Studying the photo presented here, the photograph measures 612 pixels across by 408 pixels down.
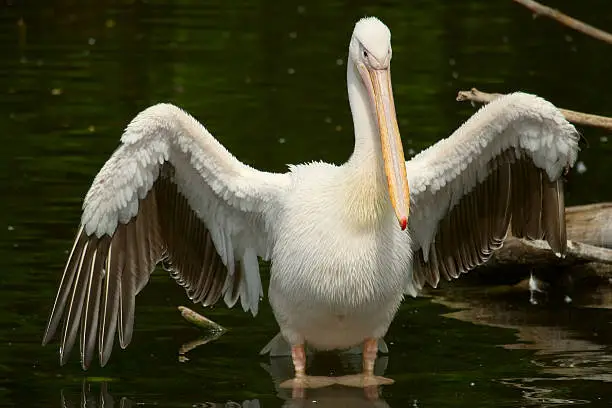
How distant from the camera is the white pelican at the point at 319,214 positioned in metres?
7.44

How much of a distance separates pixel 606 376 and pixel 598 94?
8.77 m

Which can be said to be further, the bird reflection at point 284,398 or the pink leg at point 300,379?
the pink leg at point 300,379

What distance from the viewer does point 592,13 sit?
69.7ft

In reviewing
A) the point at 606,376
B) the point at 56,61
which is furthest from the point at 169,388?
the point at 56,61

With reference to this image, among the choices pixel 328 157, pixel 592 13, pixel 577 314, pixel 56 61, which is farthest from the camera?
pixel 592 13

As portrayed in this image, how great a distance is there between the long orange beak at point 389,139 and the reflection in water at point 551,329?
1256 millimetres

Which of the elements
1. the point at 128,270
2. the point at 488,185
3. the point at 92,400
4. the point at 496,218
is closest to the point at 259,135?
the point at 496,218

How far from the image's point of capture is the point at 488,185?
8227mm

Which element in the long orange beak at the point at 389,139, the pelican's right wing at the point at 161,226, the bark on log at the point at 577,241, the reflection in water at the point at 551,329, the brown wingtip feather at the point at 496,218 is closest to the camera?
the long orange beak at the point at 389,139

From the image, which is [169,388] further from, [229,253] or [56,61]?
[56,61]

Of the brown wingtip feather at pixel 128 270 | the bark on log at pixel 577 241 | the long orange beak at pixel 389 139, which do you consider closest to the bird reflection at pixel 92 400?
the brown wingtip feather at pixel 128 270

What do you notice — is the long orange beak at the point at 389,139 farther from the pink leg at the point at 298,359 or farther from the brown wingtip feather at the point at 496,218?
the pink leg at the point at 298,359

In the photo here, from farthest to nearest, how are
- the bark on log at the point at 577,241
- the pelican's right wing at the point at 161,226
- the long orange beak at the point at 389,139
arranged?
the bark on log at the point at 577,241 < the pelican's right wing at the point at 161,226 < the long orange beak at the point at 389,139

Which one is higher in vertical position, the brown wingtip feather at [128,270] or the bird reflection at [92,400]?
the brown wingtip feather at [128,270]
